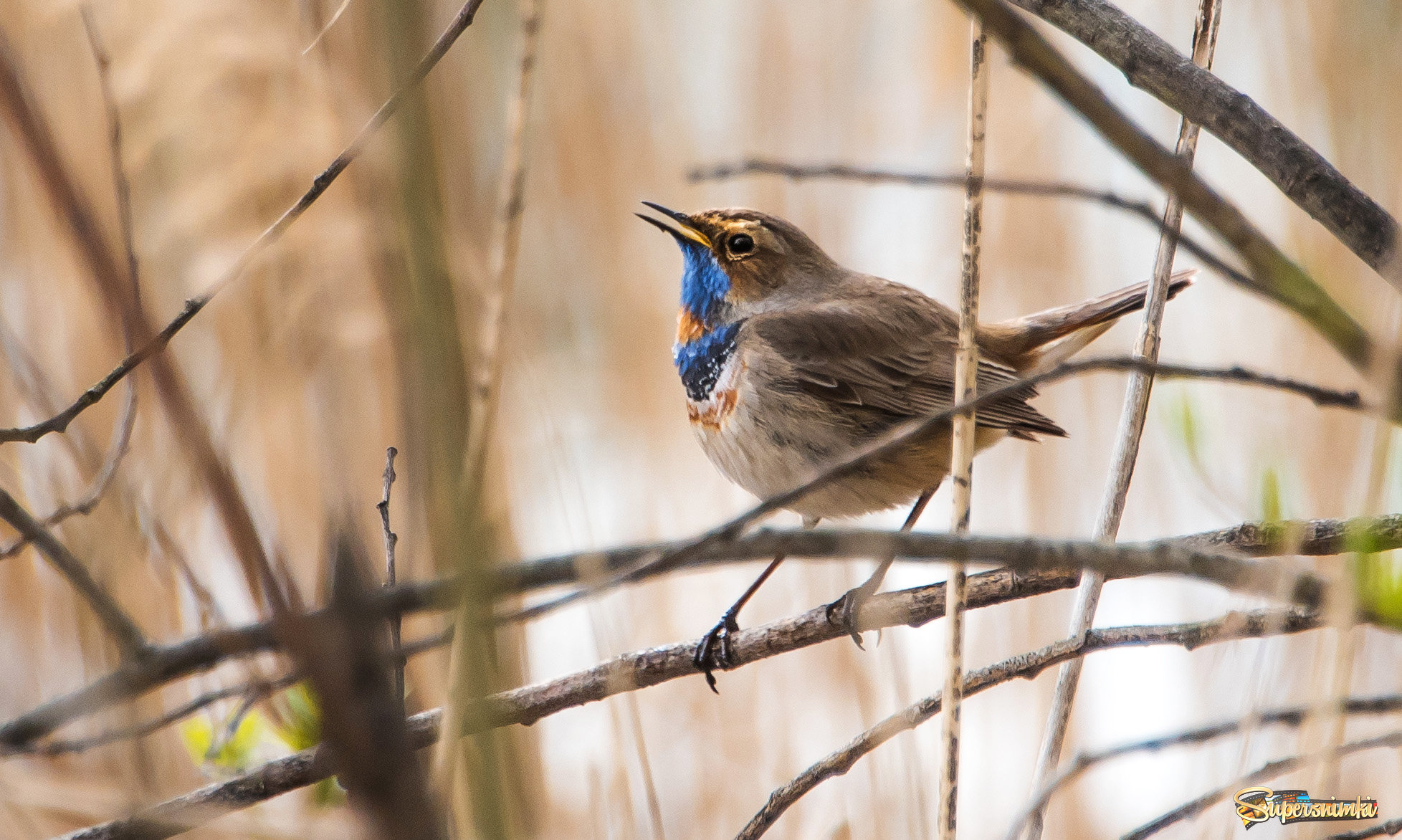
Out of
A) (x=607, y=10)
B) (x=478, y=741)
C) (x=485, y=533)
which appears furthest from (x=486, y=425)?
(x=607, y=10)

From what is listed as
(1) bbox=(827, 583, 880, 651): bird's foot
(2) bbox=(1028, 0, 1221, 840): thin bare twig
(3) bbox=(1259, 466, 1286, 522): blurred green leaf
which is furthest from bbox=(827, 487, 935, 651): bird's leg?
(3) bbox=(1259, 466, 1286, 522): blurred green leaf

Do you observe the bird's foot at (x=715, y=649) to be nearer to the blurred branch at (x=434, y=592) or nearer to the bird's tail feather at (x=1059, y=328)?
the bird's tail feather at (x=1059, y=328)

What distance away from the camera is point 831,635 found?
108 inches

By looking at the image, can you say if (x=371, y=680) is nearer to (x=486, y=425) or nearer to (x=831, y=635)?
(x=486, y=425)

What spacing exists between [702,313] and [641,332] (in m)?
0.78

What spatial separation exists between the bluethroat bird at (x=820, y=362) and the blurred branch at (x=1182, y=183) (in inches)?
88.5


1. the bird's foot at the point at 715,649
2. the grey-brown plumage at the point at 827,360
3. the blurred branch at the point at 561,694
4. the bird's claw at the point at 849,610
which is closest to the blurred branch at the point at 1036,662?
the blurred branch at the point at 561,694

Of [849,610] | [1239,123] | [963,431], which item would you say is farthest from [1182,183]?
[849,610]

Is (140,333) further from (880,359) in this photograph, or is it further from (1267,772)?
(880,359)

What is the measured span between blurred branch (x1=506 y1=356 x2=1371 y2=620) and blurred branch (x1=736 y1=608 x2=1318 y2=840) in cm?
83

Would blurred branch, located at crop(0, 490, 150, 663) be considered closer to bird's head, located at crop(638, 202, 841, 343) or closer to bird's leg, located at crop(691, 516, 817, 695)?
bird's leg, located at crop(691, 516, 817, 695)

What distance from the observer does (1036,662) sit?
2.17m

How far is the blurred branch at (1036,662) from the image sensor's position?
2.03m

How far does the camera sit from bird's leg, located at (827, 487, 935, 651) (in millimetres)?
2814
